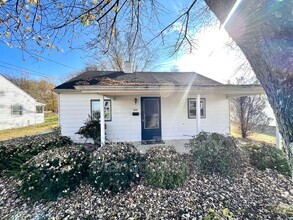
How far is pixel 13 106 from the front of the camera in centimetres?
1934

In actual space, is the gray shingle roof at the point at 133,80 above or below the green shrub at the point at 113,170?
above

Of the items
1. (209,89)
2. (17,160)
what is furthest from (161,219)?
(209,89)

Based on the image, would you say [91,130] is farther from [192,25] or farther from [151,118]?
[192,25]

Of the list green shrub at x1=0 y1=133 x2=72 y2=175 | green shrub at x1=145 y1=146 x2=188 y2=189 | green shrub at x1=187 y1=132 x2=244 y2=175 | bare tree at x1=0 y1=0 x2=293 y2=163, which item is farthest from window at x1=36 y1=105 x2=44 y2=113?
green shrub at x1=187 y1=132 x2=244 y2=175

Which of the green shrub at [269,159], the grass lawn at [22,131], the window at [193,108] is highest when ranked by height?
the window at [193,108]

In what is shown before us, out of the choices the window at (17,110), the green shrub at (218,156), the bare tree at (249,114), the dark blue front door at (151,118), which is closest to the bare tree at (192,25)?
the green shrub at (218,156)

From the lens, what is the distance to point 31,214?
10.6ft

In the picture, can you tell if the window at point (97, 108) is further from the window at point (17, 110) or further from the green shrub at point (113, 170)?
the window at point (17, 110)

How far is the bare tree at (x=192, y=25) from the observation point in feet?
4.37

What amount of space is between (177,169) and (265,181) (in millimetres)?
2320

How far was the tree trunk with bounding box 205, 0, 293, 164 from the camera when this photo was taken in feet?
4.28

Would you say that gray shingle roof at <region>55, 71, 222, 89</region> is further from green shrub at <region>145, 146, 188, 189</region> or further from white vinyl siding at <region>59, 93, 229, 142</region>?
green shrub at <region>145, 146, 188, 189</region>

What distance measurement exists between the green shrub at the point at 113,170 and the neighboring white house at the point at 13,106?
65.8 ft

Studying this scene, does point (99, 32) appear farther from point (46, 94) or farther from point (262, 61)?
point (46, 94)
